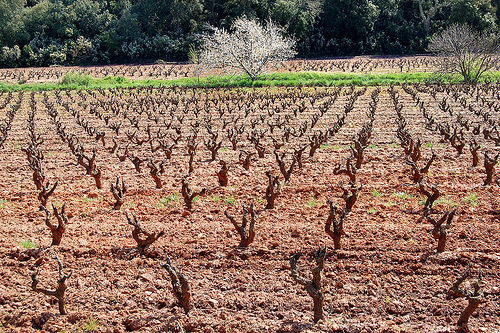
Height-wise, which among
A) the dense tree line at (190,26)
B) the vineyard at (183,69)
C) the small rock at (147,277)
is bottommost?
the small rock at (147,277)

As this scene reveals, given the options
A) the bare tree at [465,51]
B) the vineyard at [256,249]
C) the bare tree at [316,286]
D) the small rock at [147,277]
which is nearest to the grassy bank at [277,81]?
the bare tree at [465,51]

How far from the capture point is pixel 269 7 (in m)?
61.1

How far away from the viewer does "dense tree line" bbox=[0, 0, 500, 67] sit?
2325 inches

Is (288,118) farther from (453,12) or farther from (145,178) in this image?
(453,12)

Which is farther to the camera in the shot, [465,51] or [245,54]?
[245,54]

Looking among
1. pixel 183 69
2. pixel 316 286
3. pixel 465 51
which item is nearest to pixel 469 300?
pixel 316 286

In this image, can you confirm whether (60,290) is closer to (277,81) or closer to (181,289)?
(181,289)

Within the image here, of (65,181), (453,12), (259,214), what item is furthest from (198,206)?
(453,12)

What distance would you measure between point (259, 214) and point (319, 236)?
1.54 meters

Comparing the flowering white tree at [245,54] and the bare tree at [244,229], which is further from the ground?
the flowering white tree at [245,54]

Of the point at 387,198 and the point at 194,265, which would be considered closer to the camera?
the point at 194,265

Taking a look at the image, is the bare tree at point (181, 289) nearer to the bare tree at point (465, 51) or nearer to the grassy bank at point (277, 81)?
the grassy bank at point (277, 81)

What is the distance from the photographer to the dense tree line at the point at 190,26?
59.1 meters

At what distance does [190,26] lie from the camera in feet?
207
